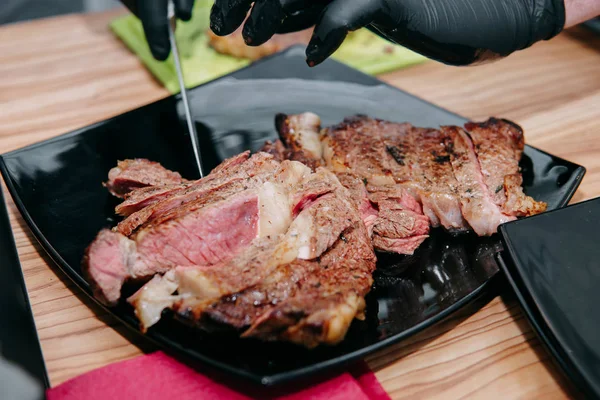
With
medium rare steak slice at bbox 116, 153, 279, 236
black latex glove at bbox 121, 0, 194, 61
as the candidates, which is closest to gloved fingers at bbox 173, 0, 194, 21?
black latex glove at bbox 121, 0, 194, 61

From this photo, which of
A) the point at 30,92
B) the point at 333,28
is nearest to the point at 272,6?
the point at 333,28

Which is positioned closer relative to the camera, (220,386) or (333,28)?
(220,386)

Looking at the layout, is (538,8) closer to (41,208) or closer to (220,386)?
(220,386)

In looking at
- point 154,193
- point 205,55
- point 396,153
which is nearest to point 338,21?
point 396,153

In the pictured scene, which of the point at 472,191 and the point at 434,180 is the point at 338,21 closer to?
the point at 434,180

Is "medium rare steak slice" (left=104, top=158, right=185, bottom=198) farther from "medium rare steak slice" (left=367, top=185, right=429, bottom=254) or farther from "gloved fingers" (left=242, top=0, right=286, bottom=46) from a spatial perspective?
"medium rare steak slice" (left=367, top=185, right=429, bottom=254)

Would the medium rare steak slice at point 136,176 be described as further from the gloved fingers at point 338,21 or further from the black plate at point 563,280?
the black plate at point 563,280

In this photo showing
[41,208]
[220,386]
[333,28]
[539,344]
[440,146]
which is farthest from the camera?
[440,146]

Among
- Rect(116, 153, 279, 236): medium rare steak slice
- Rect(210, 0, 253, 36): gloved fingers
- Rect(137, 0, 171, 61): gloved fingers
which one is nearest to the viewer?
Rect(116, 153, 279, 236): medium rare steak slice
